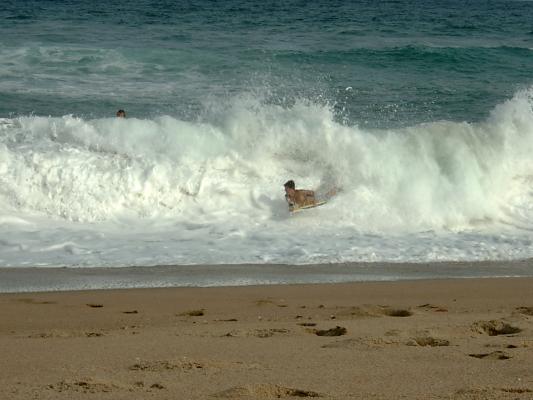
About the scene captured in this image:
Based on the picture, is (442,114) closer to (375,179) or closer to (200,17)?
(375,179)

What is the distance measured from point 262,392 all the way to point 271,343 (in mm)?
1197

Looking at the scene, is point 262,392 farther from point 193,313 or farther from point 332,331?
point 193,313

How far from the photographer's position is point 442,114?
694 inches

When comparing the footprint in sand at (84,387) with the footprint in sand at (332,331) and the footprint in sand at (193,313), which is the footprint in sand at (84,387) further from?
the footprint in sand at (193,313)

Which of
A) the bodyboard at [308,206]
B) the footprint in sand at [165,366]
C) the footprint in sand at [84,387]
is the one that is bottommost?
the footprint in sand at [84,387]

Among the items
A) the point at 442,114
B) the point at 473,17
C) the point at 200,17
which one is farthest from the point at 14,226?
the point at 473,17

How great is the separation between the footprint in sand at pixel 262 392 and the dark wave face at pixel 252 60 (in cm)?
1059

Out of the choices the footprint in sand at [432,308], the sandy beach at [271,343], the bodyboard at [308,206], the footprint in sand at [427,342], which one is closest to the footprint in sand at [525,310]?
the sandy beach at [271,343]

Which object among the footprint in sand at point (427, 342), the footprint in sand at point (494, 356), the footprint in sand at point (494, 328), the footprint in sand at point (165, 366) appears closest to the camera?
the footprint in sand at point (165, 366)

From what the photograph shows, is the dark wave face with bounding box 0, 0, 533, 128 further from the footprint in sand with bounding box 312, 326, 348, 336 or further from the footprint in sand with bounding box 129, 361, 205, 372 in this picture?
the footprint in sand with bounding box 129, 361, 205, 372

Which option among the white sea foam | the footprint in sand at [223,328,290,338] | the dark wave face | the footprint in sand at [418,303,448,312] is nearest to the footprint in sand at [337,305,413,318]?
the footprint in sand at [418,303,448,312]

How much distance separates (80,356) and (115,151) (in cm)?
784

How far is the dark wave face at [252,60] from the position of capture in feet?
58.1

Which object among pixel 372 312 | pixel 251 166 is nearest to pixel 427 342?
pixel 372 312
